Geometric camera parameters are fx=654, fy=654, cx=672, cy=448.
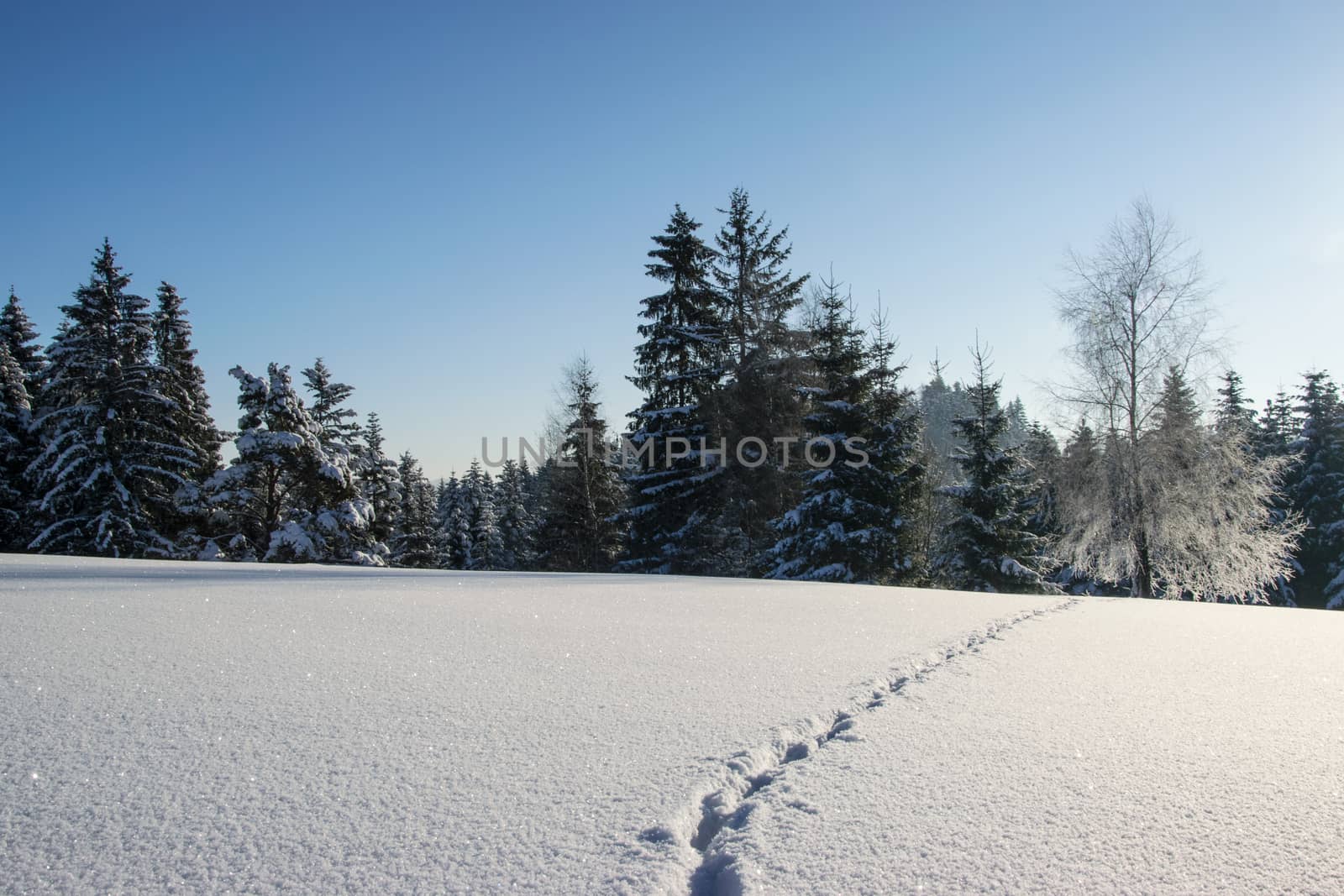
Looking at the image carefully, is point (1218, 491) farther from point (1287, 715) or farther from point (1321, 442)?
point (1321, 442)

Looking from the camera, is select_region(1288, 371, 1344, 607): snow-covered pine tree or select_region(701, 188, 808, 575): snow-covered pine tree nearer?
select_region(701, 188, 808, 575): snow-covered pine tree

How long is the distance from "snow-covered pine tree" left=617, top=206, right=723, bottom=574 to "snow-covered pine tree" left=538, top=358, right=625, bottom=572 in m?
2.19

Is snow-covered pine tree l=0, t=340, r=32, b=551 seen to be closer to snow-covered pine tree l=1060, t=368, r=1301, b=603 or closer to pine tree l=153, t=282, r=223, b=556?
pine tree l=153, t=282, r=223, b=556

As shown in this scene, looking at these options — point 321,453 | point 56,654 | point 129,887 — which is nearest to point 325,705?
point 129,887

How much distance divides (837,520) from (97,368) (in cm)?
2076

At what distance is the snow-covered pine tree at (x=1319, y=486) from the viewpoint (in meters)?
24.4

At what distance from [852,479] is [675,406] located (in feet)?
18.3

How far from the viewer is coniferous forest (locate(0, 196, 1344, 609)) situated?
43.4ft

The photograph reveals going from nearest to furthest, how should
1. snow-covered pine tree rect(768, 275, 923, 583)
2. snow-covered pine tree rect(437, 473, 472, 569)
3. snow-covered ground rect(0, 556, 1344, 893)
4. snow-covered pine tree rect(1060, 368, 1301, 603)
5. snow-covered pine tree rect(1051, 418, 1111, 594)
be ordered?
snow-covered ground rect(0, 556, 1344, 893), snow-covered pine tree rect(1060, 368, 1301, 603), snow-covered pine tree rect(1051, 418, 1111, 594), snow-covered pine tree rect(768, 275, 923, 583), snow-covered pine tree rect(437, 473, 472, 569)

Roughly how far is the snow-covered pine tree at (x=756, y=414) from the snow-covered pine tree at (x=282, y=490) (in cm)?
1043

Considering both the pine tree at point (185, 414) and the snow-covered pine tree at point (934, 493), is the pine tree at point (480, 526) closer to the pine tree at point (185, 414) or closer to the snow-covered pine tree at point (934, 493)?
the pine tree at point (185, 414)

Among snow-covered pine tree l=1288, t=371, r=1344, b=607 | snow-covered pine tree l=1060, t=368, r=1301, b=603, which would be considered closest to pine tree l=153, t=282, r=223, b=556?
snow-covered pine tree l=1060, t=368, r=1301, b=603

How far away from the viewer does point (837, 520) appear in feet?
50.2

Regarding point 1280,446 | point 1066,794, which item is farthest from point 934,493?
point 1280,446
